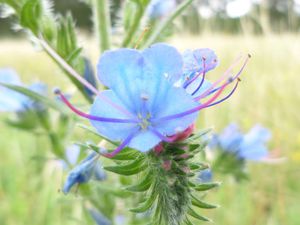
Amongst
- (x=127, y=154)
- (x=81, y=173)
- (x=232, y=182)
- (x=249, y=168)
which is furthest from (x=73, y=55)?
(x=249, y=168)

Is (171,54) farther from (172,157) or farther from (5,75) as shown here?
(5,75)

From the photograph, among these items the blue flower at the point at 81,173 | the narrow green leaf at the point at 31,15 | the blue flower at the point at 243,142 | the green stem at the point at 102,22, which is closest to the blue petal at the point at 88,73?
the green stem at the point at 102,22

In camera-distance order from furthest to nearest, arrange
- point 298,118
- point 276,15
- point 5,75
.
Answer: point 276,15
point 298,118
point 5,75

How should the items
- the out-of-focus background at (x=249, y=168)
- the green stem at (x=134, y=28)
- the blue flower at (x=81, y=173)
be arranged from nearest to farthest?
the blue flower at (x=81, y=173)
the green stem at (x=134, y=28)
the out-of-focus background at (x=249, y=168)

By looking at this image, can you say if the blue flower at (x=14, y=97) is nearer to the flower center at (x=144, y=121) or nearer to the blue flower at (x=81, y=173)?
the blue flower at (x=81, y=173)

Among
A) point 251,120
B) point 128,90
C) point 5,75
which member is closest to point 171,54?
point 128,90

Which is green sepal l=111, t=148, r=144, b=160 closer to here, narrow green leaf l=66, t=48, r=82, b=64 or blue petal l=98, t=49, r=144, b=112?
blue petal l=98, t=49, r=144, b=112
